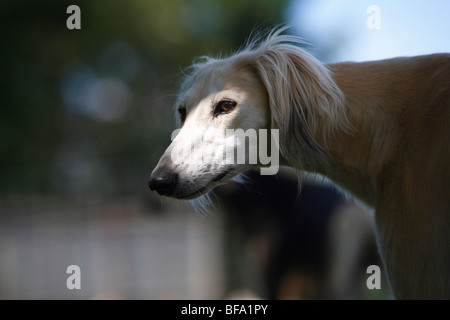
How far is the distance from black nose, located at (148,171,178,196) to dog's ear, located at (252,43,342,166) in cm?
62

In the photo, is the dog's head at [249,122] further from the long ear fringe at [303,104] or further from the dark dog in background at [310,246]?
the dark dog in background at [310,246]

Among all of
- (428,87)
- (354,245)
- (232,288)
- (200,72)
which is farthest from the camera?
(232,288)

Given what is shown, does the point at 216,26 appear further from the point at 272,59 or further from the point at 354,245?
the point at 272,59

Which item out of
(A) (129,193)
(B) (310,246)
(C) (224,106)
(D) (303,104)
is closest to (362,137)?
(D) (303,104)

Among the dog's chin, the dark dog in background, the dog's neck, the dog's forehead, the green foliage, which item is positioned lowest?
the dark dog in background

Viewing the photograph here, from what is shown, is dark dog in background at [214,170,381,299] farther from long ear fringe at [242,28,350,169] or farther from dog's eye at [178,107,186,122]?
long ear fringe at [242,28,350,169]

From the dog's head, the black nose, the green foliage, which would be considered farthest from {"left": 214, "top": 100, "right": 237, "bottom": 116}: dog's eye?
the green foliage

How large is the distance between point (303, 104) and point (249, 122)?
0.31m

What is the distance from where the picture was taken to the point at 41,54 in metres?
13.6

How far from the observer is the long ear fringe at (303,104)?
250 cm

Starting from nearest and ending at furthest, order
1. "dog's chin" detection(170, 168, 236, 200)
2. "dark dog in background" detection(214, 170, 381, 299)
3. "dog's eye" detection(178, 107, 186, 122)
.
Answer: "dog's chin" detection(170, 168, 236, 200)
"dog's eye" detection(178, 107, 186, 122)
"dark dog in background" detection(214, 170, 381, 299)

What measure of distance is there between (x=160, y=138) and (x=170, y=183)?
10425 millimetres

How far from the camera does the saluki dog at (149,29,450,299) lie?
6.84ft

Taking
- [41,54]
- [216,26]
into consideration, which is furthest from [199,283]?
[41,54]
